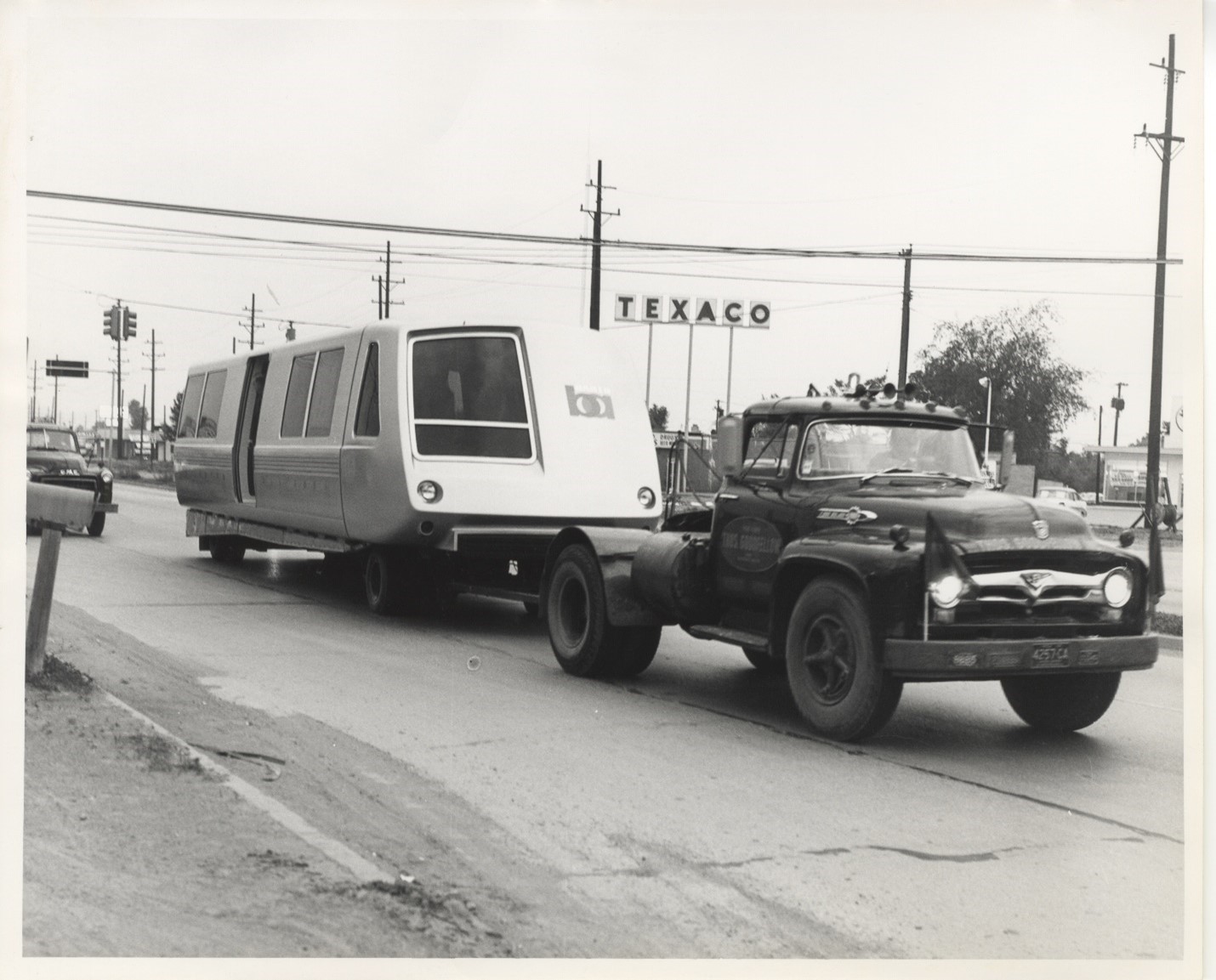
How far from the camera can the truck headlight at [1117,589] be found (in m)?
6.92

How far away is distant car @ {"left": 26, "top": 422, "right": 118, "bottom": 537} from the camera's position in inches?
258

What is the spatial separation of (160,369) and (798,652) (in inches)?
200

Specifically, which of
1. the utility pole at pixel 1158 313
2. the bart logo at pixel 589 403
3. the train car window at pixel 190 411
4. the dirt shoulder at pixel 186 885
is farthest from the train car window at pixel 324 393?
the utility pole at pixel 1158 313

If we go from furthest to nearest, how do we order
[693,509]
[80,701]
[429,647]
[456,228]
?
1. [429,647]
2. [693,509]
3. [456,228]
4. [80,701]

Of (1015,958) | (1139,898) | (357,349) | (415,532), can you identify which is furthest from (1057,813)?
(357,349)

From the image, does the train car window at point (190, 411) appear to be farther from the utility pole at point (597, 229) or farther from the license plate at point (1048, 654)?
the license plate at point (1048, 654)

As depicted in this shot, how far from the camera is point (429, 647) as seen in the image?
35.3 ft

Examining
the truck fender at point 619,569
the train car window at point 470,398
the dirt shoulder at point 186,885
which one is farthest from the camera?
the train car window at point 470,398

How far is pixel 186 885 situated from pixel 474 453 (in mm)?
6819

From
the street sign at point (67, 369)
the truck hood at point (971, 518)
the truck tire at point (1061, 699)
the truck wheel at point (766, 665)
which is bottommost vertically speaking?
the truck wheel at point (766, 665)

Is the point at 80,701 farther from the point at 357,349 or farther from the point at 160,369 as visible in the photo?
the point at 357,349

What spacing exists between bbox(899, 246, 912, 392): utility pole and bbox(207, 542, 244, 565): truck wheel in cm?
1045

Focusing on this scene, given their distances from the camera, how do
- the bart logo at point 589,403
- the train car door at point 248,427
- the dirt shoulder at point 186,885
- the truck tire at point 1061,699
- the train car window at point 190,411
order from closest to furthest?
1. the dirt shoulder at point 186,885
2. the truck tire at point 1061,699
3. the bart logo at point 589,403
4. the train car door at point 248,427
5. the train car window at point 190,411

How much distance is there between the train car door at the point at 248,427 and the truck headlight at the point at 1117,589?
10382 millimetres
